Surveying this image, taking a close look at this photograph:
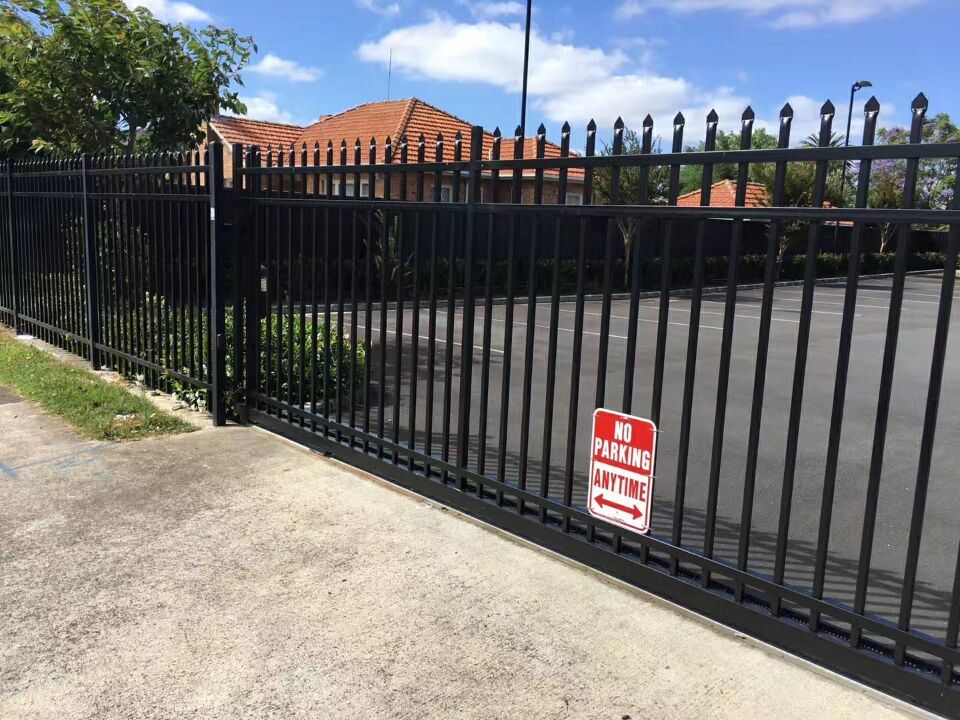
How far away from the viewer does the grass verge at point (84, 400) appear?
607 cm

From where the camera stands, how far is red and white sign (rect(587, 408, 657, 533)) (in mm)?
3592

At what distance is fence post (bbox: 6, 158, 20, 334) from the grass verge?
5.61ft

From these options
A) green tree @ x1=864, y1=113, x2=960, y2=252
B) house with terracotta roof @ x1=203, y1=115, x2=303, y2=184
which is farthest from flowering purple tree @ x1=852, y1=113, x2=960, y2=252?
house with terracotta roof @ x1=203, y1=115, x2=303, y2=184

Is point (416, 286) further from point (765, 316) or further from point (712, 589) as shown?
point (712, 589)

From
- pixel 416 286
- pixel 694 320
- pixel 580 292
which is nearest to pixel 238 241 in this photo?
pixel 416 286

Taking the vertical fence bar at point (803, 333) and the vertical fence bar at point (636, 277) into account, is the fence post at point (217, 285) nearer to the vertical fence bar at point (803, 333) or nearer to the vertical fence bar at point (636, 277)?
the vertical fence bar at point (636, 277)

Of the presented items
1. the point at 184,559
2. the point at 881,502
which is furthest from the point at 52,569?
the point at 881,502

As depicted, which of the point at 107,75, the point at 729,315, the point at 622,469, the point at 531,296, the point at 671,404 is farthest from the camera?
the point at 107,75

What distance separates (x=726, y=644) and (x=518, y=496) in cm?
134

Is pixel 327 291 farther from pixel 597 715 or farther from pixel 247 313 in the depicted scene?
pixel 597 715

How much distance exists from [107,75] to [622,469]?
9146 millimetres

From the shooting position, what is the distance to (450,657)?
311 centimetres

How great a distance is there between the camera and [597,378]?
4711mm

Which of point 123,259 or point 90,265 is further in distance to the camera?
point 90,265
